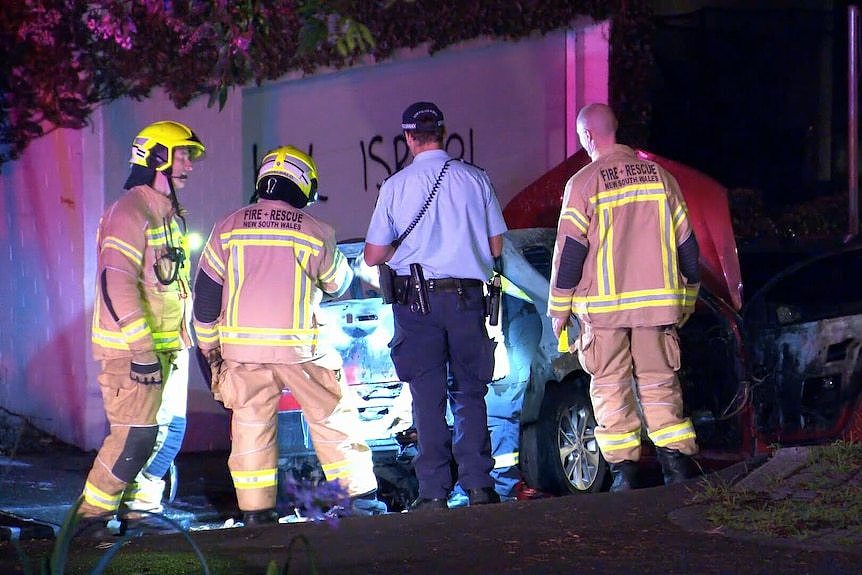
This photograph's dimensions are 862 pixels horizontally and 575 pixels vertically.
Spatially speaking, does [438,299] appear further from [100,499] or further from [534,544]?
[100,499]

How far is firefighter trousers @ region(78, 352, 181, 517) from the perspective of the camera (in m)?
6.32

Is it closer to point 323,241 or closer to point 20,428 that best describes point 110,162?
point 20,428

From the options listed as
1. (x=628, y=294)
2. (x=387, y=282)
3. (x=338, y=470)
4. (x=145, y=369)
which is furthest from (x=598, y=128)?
(x=145, y=369)

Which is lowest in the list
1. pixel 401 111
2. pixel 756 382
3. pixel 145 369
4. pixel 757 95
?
pixel 756 382

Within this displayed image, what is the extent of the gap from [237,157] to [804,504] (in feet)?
18.3

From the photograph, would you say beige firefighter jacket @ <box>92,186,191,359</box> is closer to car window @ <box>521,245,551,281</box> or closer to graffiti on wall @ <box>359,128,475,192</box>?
car window @ <box>521,245,551,281</box>

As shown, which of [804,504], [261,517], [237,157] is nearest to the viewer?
[804,504]

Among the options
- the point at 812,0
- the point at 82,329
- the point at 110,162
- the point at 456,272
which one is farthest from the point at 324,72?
the point at 812,0

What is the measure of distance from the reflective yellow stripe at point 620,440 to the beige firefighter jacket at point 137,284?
82.1 inches

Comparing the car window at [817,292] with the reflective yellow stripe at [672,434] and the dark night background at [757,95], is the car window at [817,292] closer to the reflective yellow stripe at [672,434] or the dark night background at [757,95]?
the reflective yellow stripe at [672,434]

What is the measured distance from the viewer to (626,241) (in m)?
6.38

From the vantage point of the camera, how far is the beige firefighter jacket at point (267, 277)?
6.27m

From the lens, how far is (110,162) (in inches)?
364

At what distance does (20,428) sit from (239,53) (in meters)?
3.13
